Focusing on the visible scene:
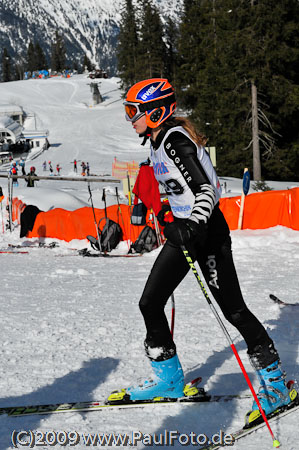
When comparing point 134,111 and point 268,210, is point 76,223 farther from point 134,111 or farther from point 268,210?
point 134,111

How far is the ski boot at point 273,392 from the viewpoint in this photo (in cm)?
321

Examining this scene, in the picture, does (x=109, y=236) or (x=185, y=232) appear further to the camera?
(x=109, y=236)

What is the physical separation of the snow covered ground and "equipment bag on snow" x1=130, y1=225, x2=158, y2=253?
0.37 meters

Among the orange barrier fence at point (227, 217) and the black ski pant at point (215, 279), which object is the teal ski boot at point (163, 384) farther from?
the orange barrier fence at point (227, 217)

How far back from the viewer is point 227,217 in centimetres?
1136

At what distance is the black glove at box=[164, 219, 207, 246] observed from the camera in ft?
9.91

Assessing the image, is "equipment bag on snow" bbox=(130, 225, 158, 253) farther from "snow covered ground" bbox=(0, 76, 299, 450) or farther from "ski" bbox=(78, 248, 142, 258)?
"snow covered ground" bbox=(0, 76, 299, 450)

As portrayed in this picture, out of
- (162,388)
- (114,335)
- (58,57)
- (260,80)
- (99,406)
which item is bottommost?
(114,335)

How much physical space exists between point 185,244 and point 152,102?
39.1 inches

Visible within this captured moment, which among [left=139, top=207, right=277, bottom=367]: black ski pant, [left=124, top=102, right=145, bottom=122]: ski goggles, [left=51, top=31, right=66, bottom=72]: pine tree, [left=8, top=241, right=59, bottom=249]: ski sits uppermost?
[left=51, top=31, right=66, bottom=72]: pine tree

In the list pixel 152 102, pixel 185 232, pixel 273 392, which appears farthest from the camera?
pixel 152 102

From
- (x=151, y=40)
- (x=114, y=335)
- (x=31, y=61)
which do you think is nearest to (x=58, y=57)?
(x=31, y=61)

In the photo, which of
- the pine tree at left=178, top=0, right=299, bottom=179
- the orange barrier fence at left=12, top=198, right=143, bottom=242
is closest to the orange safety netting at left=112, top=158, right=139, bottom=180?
the pine tree at left=178, top=0, right=299, bottom=179

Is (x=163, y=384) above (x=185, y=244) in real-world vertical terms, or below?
below
